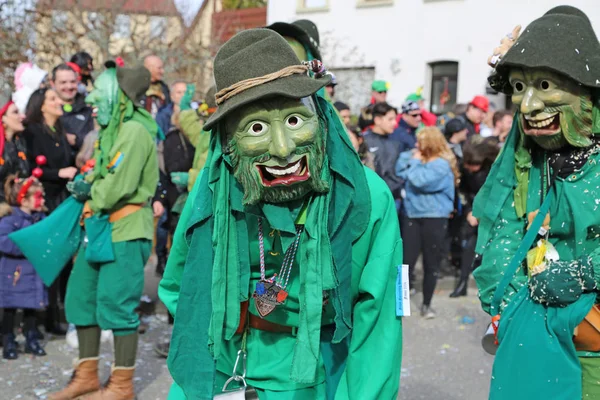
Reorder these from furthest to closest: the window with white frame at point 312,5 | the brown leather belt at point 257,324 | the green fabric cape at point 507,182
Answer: the window with white frame at point 312,5 → the green fabric cape at point 507,182 → the brown leather belt at point 257,324

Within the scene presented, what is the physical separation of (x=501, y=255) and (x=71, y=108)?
16.8 ft

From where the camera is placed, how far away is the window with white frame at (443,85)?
63.4ft

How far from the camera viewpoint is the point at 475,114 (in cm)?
1027

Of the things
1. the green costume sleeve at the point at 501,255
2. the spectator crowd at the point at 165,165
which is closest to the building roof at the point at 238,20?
the spectator crowd at the point at 165,165

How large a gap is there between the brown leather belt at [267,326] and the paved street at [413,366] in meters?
2.67

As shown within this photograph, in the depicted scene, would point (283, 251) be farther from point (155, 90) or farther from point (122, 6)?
point (122, 6)

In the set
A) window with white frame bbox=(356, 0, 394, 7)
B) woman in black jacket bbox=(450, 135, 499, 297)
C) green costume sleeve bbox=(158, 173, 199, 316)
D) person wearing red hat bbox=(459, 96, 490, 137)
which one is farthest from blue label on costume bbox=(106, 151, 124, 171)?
window with white frame bbox=(356, 0, 394, 7)

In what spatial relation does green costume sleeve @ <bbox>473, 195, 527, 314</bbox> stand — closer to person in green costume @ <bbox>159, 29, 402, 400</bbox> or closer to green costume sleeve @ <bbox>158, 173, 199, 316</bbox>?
person in green costume @ <bbox>159, 29, 402, 400</bbox>

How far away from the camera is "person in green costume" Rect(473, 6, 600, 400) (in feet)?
9.80

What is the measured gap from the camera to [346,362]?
278 cm

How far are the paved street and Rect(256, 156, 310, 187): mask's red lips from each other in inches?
120

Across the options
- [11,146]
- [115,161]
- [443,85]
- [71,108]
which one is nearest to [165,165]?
[71,108]

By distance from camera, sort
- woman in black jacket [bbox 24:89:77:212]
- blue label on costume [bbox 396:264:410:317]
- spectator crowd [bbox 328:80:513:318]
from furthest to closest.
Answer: spectator crowd [bbox 328:80:513:318], woman in black jacket [bbox 24:89:77:212], blue label on costume [bbox 396:264:410:317]

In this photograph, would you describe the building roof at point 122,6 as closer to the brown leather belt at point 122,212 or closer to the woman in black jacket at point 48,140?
the woman in black jacket at point 48,140
